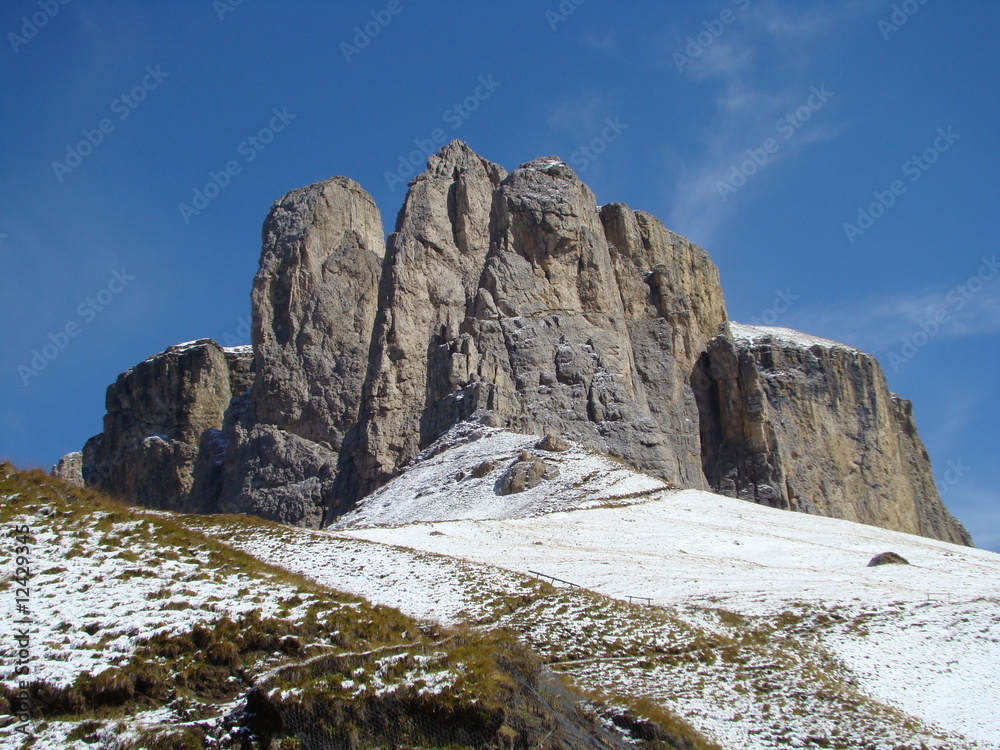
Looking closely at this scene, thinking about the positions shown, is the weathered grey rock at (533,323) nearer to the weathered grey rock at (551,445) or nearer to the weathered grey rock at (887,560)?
the weathered grey rock at (551,445)

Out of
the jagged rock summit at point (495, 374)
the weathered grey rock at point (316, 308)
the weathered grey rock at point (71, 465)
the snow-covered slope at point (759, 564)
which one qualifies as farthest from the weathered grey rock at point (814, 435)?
the weathered grey rock at point (71, 465)

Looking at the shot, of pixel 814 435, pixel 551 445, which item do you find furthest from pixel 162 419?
pixel 814 435

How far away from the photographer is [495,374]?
5391 centimetres

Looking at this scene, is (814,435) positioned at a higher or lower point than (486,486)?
higher

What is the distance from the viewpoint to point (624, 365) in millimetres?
58625

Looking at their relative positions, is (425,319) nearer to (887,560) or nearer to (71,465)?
(887,560)

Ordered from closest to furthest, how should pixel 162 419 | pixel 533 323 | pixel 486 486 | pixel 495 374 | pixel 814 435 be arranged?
1. pixel 486 486
2. pixel 495 374
3. pixel 533 323
4. pixel 814 435
5. pixel 162 419

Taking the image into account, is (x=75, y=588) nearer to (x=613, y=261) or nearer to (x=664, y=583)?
(x=664, y=583)

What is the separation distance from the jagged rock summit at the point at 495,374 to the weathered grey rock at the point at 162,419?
199mm

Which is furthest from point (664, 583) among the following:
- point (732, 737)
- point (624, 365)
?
point (624, 365)

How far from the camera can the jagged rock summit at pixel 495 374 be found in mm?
55719

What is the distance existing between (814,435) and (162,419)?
178ft

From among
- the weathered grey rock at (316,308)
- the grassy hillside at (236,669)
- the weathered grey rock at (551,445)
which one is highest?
the weathered grey rock at (316,308)

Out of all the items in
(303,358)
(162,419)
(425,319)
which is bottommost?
(162,419)
